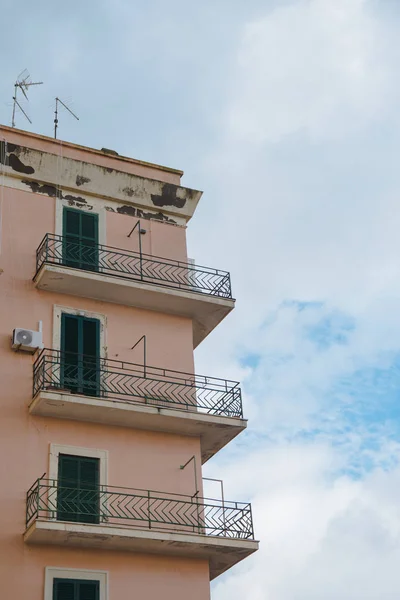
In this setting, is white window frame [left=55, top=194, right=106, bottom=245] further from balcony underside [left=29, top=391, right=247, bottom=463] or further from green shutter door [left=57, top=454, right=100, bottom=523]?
green shutter door [left=57, top=454, right=100, bottom=523]

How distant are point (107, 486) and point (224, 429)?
336 centimetres

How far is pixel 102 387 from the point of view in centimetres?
2053

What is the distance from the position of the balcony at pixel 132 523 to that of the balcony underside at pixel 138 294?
496 centimetres

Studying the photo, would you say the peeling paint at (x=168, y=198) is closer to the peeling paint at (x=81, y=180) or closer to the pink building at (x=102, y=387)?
the pink building at (x=102, y=387)

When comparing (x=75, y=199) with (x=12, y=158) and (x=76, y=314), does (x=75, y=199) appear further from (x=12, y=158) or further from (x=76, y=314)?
(x=76, y=314)

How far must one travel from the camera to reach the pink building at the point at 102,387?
18.4 metres

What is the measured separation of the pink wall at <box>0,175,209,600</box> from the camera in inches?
718

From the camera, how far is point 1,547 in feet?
58.3

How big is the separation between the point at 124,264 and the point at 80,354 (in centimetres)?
319

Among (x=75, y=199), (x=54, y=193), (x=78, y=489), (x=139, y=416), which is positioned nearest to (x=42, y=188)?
(x=54, y=193)

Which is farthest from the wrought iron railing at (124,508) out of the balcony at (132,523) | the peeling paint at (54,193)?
the peeling paint at (54,193)

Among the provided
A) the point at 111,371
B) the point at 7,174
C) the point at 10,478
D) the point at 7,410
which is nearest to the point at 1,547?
the point at 10,478

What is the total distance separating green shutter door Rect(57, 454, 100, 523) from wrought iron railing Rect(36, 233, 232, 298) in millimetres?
4783

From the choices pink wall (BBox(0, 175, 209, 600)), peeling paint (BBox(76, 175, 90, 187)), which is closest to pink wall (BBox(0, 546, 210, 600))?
pink wall (BBox(0, 175, 209, 600))
